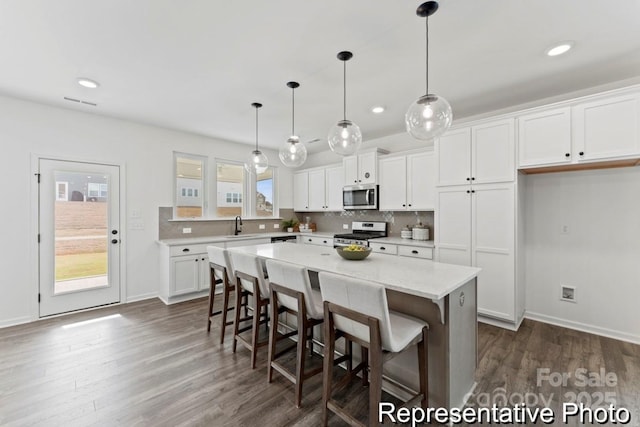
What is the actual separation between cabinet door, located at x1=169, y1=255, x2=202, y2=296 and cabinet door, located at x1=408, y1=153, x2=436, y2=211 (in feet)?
11.4

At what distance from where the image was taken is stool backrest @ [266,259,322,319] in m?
1.93

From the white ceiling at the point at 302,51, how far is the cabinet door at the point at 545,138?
1.20 ft

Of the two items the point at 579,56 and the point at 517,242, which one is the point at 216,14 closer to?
the point at 579,56

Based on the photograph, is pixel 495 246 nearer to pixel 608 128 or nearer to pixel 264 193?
pixel 608 128

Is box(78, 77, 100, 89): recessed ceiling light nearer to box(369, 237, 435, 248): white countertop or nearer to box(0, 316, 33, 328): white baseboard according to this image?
box(0, 316, 33, 328): white baseboard

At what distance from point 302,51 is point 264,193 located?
383cm

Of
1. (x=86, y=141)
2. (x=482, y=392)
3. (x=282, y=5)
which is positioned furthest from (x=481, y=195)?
(x=86, y=141)

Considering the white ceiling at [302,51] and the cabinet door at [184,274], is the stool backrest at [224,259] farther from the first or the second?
the white ceiling at [302,51]

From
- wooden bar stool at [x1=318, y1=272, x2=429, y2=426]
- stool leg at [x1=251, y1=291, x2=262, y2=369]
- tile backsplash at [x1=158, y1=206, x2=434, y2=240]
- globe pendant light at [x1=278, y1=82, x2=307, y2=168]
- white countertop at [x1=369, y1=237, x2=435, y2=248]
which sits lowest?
stool leg at [x1=251, y1=291, x2=262, y2=369]

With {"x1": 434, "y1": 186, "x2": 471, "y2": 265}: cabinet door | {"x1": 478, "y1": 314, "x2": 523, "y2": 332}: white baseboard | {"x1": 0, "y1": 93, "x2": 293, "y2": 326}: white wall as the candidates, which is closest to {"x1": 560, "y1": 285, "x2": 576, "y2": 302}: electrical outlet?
{"x1": 478, "y1": 314, "x2": 523, "y2": 332}: white baseboard

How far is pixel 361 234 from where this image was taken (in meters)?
4.95

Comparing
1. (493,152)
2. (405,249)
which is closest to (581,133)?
(493,152)

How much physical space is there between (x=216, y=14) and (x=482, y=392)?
3.34m

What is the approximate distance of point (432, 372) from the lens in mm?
1816
